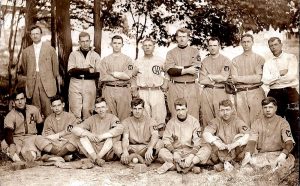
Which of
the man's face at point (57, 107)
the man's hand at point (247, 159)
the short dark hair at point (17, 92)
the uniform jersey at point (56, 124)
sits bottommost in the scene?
the man's hand at point (247, 159)

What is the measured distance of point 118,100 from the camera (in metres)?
5.45

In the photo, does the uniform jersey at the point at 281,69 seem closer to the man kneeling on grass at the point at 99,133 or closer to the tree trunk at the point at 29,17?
the man kneeling on grass at the point at 99,133

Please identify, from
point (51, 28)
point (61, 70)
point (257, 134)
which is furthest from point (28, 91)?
point (257, 134)

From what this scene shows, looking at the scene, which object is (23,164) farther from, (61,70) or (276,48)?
(276,48)

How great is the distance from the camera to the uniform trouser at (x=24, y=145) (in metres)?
4.99

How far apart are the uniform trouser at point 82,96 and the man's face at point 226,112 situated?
1.72 m

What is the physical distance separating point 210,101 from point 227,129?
2.14 ft

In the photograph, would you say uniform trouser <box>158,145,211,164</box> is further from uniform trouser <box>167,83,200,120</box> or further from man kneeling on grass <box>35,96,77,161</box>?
man kneeling on grass <box>35,96,77,161</box>

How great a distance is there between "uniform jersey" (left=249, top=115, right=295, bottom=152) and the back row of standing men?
323 mm

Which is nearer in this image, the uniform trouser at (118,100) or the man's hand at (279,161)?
the man's hand at (279,161)

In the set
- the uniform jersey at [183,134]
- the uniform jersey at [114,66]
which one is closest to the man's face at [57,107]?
the uniform jersey at [114,66]

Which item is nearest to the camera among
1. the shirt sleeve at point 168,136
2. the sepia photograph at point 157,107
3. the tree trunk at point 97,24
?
the sepia photograph at point 157,107

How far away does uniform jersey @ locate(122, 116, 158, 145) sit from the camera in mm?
5031

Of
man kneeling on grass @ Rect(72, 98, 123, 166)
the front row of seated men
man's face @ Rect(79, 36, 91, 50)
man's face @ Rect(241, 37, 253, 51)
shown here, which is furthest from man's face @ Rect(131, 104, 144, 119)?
man's face @ Rect(241, 37, 253, 51)
